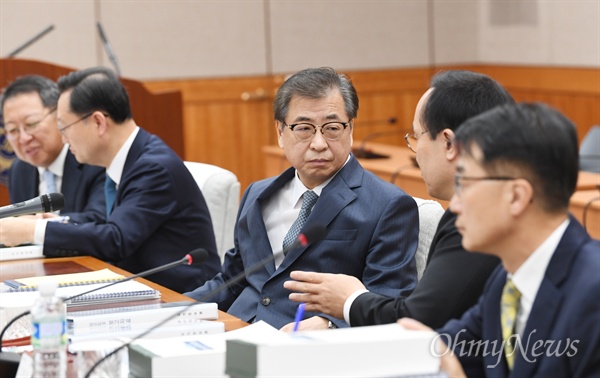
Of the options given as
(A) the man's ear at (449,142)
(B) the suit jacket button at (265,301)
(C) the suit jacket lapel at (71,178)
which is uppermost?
(A) the man's ear at (449,142)

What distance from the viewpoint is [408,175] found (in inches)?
219

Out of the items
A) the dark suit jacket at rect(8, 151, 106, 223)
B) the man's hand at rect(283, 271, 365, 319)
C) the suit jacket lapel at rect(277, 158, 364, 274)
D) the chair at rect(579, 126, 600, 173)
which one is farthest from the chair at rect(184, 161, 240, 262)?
the chair at rect(579, 126, 600, 173)

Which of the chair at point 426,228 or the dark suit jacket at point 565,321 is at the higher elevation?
the dark suit jacket at point 565,321

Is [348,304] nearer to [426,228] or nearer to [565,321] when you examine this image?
[426,228]

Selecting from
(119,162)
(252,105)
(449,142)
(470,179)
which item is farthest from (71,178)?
(252,105)

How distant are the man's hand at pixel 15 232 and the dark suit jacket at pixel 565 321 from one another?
215cm

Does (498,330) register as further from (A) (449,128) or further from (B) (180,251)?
(B) (180,251)

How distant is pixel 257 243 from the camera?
2.87 metres

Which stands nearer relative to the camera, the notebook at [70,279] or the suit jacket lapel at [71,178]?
the notebook at [70,279]

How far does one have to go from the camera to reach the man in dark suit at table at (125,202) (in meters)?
3.48

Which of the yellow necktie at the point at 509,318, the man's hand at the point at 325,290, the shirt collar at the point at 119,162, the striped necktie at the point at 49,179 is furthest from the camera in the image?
the striped necktie at the point at 49,179

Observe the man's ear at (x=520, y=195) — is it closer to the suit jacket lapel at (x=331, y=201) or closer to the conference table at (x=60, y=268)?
the suit jacket lapel at (x=331, y=201)

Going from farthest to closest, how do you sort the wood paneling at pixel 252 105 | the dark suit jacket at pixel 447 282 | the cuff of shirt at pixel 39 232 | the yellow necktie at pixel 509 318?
the wood paneling at pixel 252 105
the cuff of shirt at pixel 39 232
the dark suit jacket at pixel 447 282
the yellow necktie at pixel 509 318

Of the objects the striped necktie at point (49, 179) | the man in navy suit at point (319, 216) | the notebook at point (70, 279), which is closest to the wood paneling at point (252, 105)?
the striped necktie at point (49, 179)
